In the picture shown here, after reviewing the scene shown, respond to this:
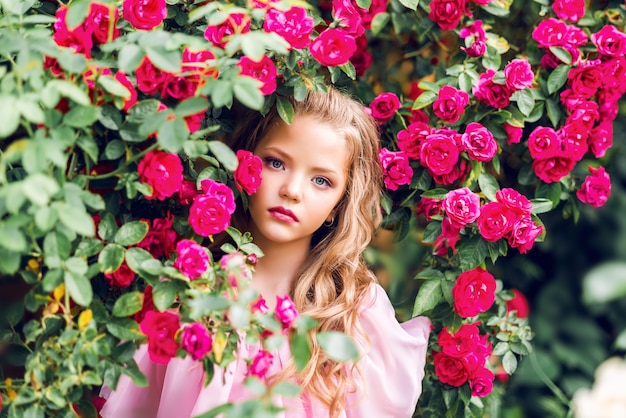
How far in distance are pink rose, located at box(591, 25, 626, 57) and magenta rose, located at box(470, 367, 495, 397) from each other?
1.05 meters

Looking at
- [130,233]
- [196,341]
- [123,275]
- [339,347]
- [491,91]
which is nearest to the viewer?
[339,347]

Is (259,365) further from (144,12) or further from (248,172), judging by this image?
(144,12)

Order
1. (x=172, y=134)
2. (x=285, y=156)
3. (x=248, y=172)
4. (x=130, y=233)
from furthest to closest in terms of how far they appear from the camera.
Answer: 1. (x=285, y=156)
2. (x=248, y=172)
3. (x=130, y=233)
4. (x=172, y=134)

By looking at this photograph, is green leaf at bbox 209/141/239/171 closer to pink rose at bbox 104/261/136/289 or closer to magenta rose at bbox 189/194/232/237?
magenta rose at bbox 189/194/232/237

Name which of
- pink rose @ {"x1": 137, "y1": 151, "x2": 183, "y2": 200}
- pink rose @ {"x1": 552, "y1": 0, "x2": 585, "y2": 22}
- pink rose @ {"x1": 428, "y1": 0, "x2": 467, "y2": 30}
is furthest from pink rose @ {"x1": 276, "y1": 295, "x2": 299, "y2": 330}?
pink rose @ {"x1": 552, "y1": 0, "x2": 585, "y2": 22}

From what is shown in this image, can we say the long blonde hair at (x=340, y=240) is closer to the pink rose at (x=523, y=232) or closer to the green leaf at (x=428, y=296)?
the green leaf at (x=428, y=296)

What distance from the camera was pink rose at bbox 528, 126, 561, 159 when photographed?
93.2 inches

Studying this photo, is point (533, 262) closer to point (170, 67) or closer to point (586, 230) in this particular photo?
point (586, 230)

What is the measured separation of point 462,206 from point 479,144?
0.66 feet

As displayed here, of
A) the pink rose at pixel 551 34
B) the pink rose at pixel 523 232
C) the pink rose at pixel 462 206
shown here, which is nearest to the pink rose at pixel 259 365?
the pink rose at pixel 462 206

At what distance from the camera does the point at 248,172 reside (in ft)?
6.86

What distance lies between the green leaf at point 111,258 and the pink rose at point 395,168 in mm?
904

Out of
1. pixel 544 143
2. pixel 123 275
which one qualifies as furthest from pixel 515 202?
pixel 123 275

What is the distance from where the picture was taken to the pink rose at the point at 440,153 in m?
2.26
